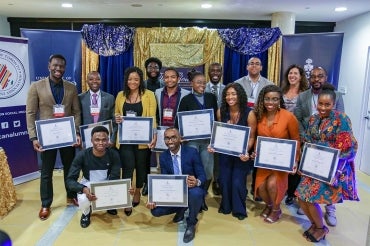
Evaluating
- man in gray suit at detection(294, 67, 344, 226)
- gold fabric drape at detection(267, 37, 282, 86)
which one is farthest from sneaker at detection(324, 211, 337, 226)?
gold fabric drape at detection(267, 37, 282, 86)

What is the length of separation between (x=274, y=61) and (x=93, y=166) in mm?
3094

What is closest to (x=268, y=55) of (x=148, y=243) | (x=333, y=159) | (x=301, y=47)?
(x=301, y=47)

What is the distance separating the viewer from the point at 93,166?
2.80m

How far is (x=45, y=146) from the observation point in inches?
109

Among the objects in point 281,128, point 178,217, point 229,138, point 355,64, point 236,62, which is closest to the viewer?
point 281,128

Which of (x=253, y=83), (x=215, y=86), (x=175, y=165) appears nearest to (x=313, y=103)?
(x=253, y=83)

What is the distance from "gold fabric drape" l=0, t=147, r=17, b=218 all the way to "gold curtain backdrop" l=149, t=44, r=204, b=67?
95.6 inches

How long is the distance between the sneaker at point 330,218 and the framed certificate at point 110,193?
1.91m

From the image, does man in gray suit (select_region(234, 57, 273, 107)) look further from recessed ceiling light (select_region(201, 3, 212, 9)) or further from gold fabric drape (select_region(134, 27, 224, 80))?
recessed ceiling light (select_region(201, 3, 212, 9))

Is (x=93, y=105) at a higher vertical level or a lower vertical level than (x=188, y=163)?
higher

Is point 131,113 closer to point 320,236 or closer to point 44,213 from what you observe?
point 44,213

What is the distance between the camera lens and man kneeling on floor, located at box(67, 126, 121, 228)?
2.71 metres

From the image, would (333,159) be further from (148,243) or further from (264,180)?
(148,243)

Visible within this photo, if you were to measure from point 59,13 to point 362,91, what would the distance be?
558 centimetres
